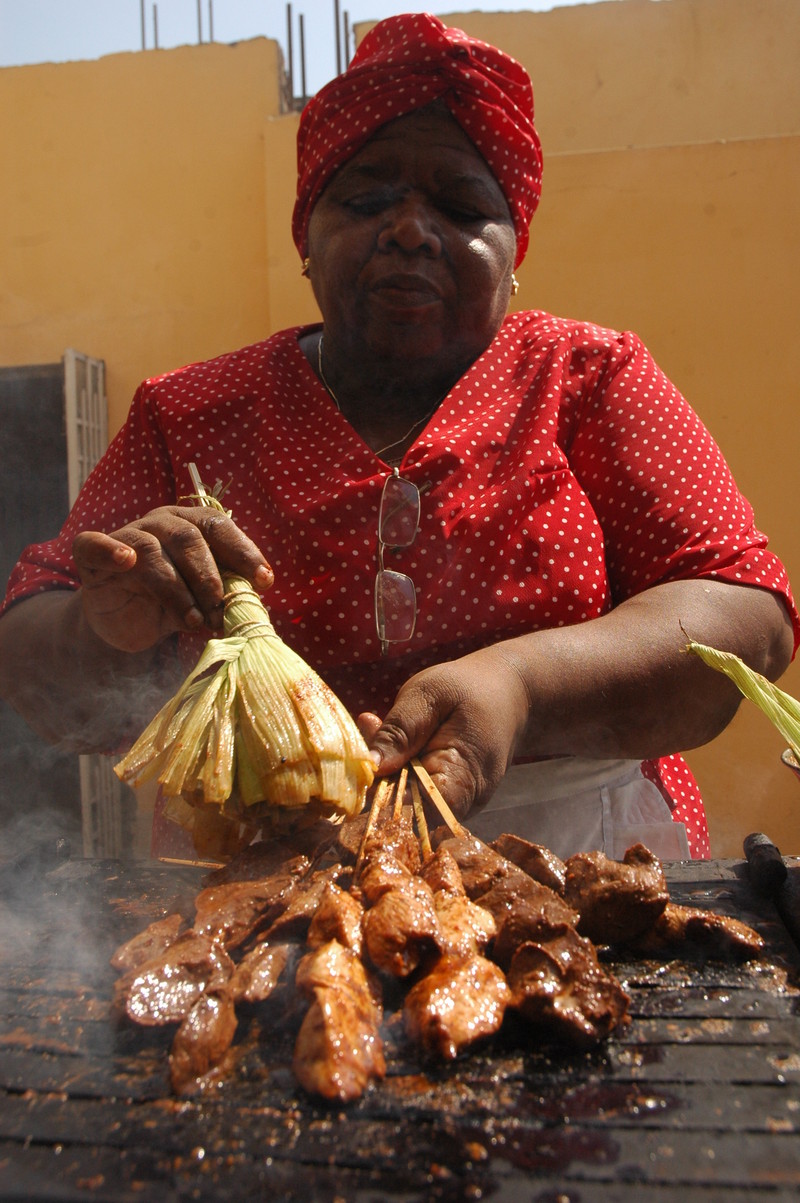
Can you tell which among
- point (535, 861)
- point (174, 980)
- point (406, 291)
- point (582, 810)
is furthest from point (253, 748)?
point (406, 291)

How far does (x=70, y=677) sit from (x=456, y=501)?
1.12 meters

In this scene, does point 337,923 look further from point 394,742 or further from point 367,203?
point 367,203

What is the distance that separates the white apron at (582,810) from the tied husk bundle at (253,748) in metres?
0.65

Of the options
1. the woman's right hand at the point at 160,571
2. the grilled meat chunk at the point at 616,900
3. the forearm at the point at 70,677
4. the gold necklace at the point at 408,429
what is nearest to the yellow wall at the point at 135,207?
the gold necklace at the point at 408,429

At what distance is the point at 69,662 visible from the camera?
7.81 feet

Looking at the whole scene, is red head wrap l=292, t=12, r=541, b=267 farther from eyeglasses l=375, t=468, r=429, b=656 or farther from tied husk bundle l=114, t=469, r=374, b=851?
tied husk bundle l=114, t=469, r=374, b=851

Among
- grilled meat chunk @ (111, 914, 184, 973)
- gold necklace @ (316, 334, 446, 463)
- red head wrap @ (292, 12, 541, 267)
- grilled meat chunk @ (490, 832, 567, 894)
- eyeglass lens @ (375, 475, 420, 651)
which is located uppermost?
red head wrap @ (292, 12, 541, 267)

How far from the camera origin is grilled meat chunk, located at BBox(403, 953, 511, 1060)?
1.34 m

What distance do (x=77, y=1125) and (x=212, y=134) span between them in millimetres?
5942

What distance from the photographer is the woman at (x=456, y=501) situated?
232 centimetres

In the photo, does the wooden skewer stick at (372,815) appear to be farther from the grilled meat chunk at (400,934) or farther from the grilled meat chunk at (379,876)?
the grilled meat chunk at (400,934)

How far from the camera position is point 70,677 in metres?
2.42

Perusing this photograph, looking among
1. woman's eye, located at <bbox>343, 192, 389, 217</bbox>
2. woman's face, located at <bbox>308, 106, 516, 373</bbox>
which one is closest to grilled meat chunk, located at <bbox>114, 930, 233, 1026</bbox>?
woman's face, located at <bbox>308, 106, 516, 373</bbox>

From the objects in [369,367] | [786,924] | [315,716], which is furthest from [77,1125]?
[369,367]
